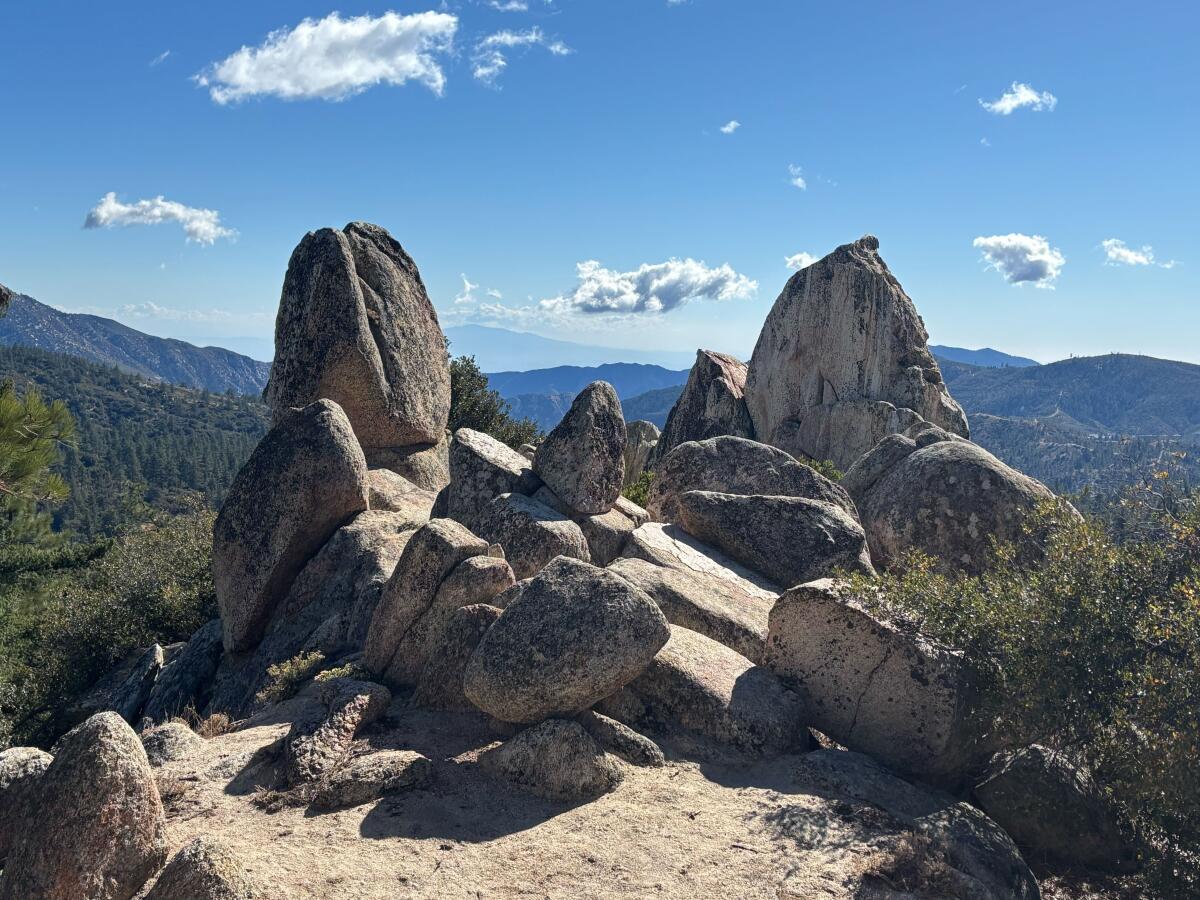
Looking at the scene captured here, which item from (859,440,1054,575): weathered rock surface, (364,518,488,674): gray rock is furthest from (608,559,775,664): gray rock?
(859,440,1054,575): weathered rock surface

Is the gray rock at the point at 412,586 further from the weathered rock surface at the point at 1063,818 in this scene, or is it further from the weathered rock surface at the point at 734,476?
the weathered rock surface at the point at 1063,818

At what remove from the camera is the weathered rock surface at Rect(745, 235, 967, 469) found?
44344mm

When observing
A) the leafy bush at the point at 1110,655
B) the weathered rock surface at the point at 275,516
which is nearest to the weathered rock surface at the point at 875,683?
the leafy bush at the point at 1110,655

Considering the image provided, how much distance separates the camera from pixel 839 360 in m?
44.9

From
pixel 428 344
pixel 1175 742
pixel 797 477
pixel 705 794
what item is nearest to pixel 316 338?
pixel 428 344

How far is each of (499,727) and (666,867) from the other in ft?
12.8

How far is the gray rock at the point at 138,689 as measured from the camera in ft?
65.9

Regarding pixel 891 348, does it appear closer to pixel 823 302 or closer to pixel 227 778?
pixel 823 302

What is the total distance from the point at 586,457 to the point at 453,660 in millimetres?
7655

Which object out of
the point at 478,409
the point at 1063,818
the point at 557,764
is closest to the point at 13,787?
the point at 557,764

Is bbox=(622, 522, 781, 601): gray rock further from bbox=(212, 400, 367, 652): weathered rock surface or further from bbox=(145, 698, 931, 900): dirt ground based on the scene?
bbox=(212, 400, 367, 652): weathered rock surface

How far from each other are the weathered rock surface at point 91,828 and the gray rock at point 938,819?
334 inches

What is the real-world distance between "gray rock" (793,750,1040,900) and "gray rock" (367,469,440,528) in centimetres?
1256

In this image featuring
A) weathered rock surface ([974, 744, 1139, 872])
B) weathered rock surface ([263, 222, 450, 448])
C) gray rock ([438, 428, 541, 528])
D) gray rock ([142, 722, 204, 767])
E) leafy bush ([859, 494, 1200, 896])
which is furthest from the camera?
weathered rock surface ([263, 222, 450, 448])
